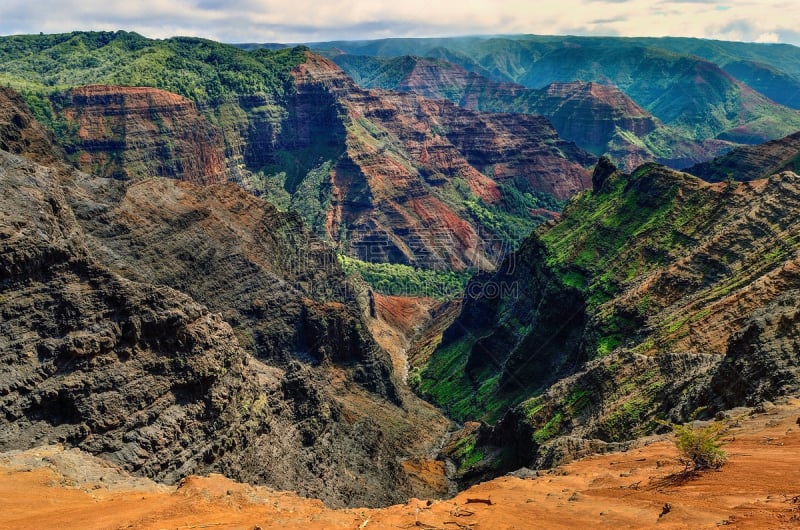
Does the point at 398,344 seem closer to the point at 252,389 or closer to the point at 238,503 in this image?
the point at 252,389

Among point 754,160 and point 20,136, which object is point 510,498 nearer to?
point 20,136

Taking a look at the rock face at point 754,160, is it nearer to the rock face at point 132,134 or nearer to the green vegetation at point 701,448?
the green vegetation at point 701,448

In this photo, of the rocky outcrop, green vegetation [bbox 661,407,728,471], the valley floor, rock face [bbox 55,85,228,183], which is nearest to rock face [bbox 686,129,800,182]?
the valley floor

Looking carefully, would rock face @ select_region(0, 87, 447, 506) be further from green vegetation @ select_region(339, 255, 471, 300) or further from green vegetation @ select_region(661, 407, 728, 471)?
green vegetation @ select_region(339, 255, 471, 300)

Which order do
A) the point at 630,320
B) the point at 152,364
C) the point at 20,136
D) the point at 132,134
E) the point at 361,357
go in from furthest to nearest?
1. the point at 132,134
2. the point at 361,357
3. the point at 20,136
4. the point at 630,320
5. the point at 152,364

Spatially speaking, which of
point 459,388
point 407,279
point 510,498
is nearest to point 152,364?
point 510,498

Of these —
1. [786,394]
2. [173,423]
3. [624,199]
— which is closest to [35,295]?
[173,423]
